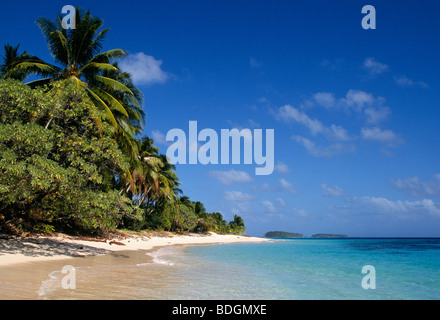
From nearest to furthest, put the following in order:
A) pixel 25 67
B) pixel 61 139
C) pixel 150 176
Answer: pixel 61 139 → pixel 25 67 → pixel 150 176

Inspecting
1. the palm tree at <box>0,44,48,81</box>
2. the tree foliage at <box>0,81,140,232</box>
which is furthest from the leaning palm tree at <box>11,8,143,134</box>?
the tree foliage at <box>0,81,140,232</box>

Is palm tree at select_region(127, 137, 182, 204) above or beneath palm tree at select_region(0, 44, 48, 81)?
beneath

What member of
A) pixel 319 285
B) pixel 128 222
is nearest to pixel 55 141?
pixel 319 285

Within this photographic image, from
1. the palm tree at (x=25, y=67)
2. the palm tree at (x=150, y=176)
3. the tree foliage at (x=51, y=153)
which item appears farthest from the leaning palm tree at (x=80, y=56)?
the palm tree at (x=150, y=176)

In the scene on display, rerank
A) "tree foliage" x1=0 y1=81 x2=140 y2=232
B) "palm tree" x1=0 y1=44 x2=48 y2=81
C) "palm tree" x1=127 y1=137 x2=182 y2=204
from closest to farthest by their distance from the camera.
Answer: "tree foliage" x1=0 y1=81 x2=140 y2=232 < "palm tree" x1=0 y1=44 x2=48 y2=81 < "palm tree" x1=127 y1=137 x2=182 y2=204

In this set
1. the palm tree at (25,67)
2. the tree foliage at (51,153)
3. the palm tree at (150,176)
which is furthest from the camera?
the palm tree at (150,176)

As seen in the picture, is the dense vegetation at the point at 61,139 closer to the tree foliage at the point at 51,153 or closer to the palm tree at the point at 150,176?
the tree foliage at the point at 51,153

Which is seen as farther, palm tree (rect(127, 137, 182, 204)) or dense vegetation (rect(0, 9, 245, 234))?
palm tree (rect(127, 137, 182, 204))

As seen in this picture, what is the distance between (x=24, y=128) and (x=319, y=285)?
31.6 ft

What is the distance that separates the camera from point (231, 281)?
8.32 meters

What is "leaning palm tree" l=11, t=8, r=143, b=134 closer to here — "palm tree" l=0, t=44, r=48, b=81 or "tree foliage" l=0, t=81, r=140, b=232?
"palm tree" l=0, t=44, r=48, b=81

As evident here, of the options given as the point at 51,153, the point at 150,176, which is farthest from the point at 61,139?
the point at 150,176

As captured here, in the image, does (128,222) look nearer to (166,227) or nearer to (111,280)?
(166,227)

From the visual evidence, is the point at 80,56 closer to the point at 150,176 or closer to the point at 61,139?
the point at 61,139
